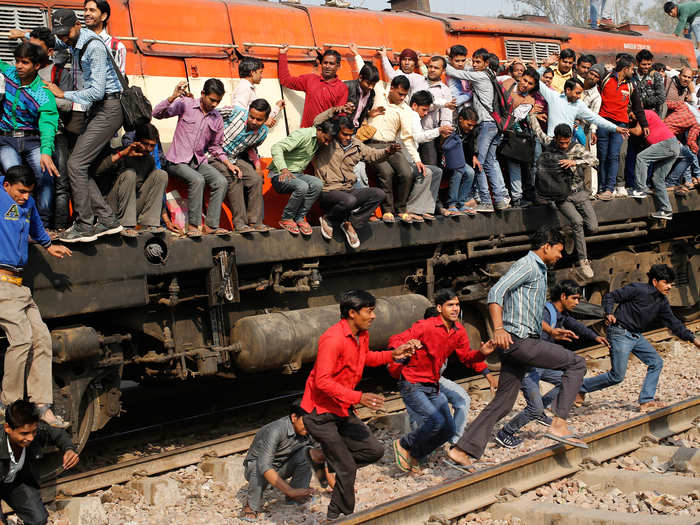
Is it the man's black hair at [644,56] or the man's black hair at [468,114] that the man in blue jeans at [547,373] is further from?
the man's black hair at [644,56]

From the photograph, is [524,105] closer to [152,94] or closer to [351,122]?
[351,122]

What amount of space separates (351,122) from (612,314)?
3.23m

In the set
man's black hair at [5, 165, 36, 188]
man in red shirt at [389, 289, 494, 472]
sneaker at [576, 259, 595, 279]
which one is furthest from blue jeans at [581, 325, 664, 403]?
man's black hair at [5, 165, 36, 188]

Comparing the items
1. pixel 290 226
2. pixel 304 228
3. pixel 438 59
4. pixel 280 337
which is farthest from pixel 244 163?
pixel 438 59

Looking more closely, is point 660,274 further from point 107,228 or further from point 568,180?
point 107,228

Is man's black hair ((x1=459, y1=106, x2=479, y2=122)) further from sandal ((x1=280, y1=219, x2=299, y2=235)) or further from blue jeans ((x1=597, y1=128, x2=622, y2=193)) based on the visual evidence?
sandal ((x1=280, y1=219, x2=299, y2=235))

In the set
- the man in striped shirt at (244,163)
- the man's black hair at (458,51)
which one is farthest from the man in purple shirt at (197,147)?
the man's black hair at (458,51)

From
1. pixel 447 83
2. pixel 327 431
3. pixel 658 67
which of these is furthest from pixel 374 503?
pixel 658 67

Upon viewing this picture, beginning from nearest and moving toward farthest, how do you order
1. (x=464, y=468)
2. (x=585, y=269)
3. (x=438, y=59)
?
(x=464, y=468) < (x=438, y=59) < (x=585, y=269)

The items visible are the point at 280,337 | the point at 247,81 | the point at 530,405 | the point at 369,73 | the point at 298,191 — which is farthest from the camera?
the point at 369,73

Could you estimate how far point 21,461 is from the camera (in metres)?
5.54

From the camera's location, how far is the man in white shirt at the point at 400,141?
9.66 metres

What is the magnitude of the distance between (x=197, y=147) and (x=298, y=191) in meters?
1.05

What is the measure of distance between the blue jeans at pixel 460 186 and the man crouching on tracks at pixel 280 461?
4394 millimetres
